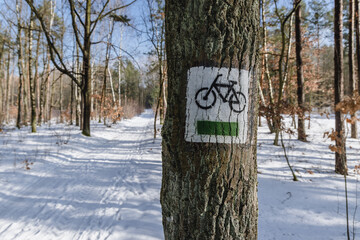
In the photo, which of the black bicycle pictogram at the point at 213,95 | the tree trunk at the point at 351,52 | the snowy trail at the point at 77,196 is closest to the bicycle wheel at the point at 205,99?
the black bicycle pictogram at the point at 213,95

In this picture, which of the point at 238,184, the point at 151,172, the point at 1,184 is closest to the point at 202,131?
the point at 238,184

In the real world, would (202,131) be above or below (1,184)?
above

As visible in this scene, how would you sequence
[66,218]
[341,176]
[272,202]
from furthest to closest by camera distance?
[341,176] < [272,202] < [66,218]

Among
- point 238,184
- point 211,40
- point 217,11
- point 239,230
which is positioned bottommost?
point 239,230

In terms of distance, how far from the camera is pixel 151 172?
477cm

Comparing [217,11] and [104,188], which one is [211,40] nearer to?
[217,11]

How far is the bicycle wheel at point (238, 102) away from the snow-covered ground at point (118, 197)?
7.31 feet

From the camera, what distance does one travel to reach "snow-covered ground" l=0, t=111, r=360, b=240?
256cm

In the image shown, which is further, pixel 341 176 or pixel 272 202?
pixel 341 176

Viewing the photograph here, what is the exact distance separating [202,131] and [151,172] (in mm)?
4119

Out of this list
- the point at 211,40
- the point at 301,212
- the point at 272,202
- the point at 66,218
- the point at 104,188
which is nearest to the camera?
the point at 211,40

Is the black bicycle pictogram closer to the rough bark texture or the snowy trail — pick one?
the rough bark texture

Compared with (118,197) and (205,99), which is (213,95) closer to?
(205,99)

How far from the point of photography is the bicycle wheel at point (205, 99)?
0.94 metres
